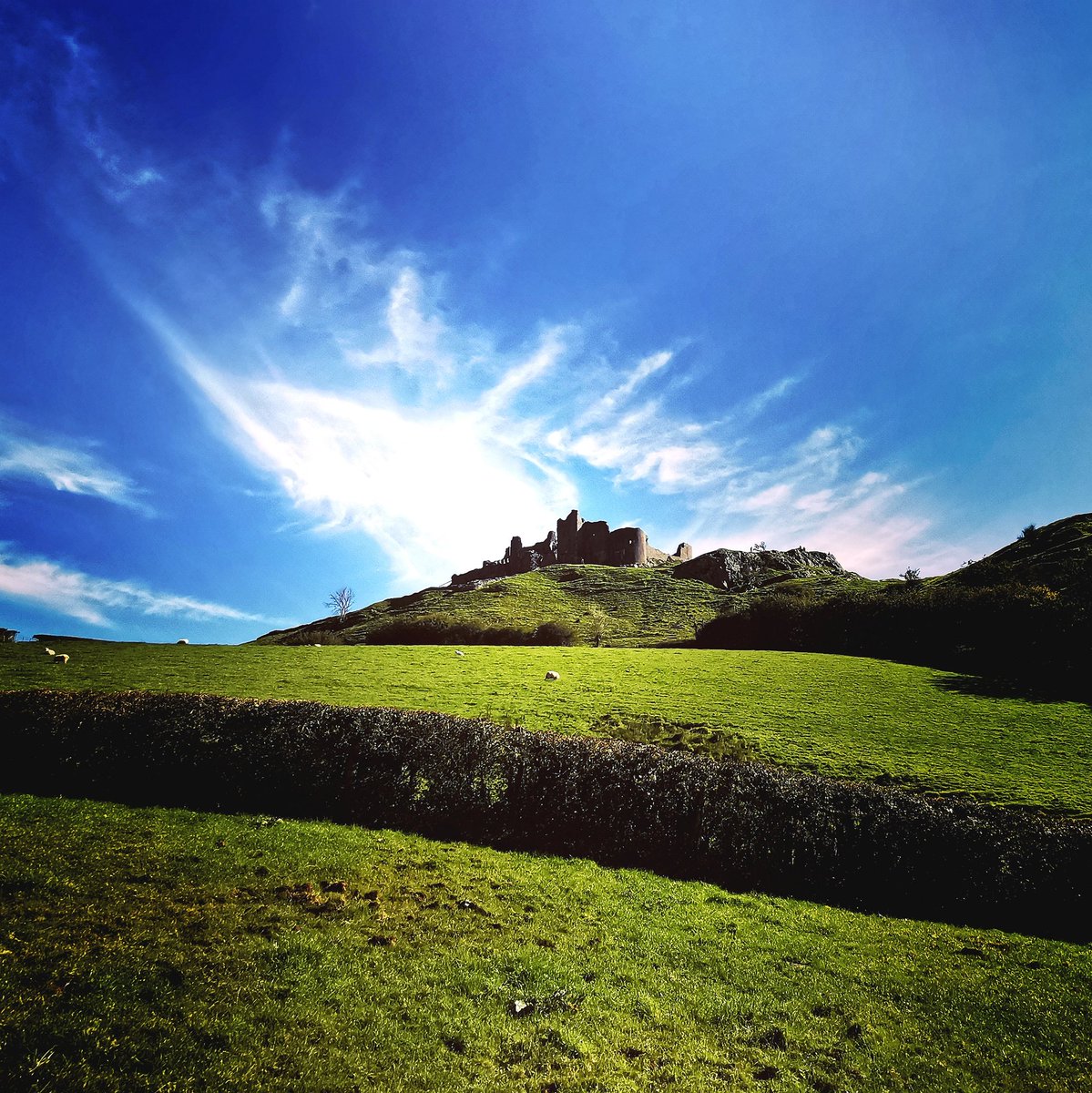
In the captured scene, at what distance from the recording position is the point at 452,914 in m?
9.69

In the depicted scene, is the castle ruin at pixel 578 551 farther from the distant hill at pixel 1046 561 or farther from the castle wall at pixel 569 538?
the distant hill at pixel 1046 561

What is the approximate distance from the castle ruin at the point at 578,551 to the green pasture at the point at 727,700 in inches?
4077

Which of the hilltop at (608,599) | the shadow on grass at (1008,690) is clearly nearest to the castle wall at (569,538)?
the hilltop at (608,599)

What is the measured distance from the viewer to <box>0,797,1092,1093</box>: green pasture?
583 centimetres

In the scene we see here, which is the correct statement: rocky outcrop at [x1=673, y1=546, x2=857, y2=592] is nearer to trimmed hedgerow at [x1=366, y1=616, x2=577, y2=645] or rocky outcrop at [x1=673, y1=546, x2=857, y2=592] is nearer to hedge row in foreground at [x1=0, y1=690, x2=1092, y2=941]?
trimmed hedgerow at [x1=366, y1=616, x2=577, y2=645]

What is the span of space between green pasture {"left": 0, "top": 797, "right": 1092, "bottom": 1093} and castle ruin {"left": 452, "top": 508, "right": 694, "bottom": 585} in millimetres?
130419

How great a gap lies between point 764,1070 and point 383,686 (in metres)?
25.2

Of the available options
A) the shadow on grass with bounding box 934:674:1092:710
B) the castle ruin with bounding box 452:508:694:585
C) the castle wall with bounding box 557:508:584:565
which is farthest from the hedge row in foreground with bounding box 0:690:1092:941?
the castle wall with bounding box 557:508:584:565

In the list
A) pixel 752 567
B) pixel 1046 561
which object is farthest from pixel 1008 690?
pixel 752 567

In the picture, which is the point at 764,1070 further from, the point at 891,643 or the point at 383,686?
the point at 891,643

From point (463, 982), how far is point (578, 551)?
14738 centimetres

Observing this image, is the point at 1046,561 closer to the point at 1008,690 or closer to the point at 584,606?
the point at 1008,690

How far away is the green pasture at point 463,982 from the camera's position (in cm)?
583

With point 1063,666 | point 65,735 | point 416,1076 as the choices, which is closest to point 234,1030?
point 416,1076
